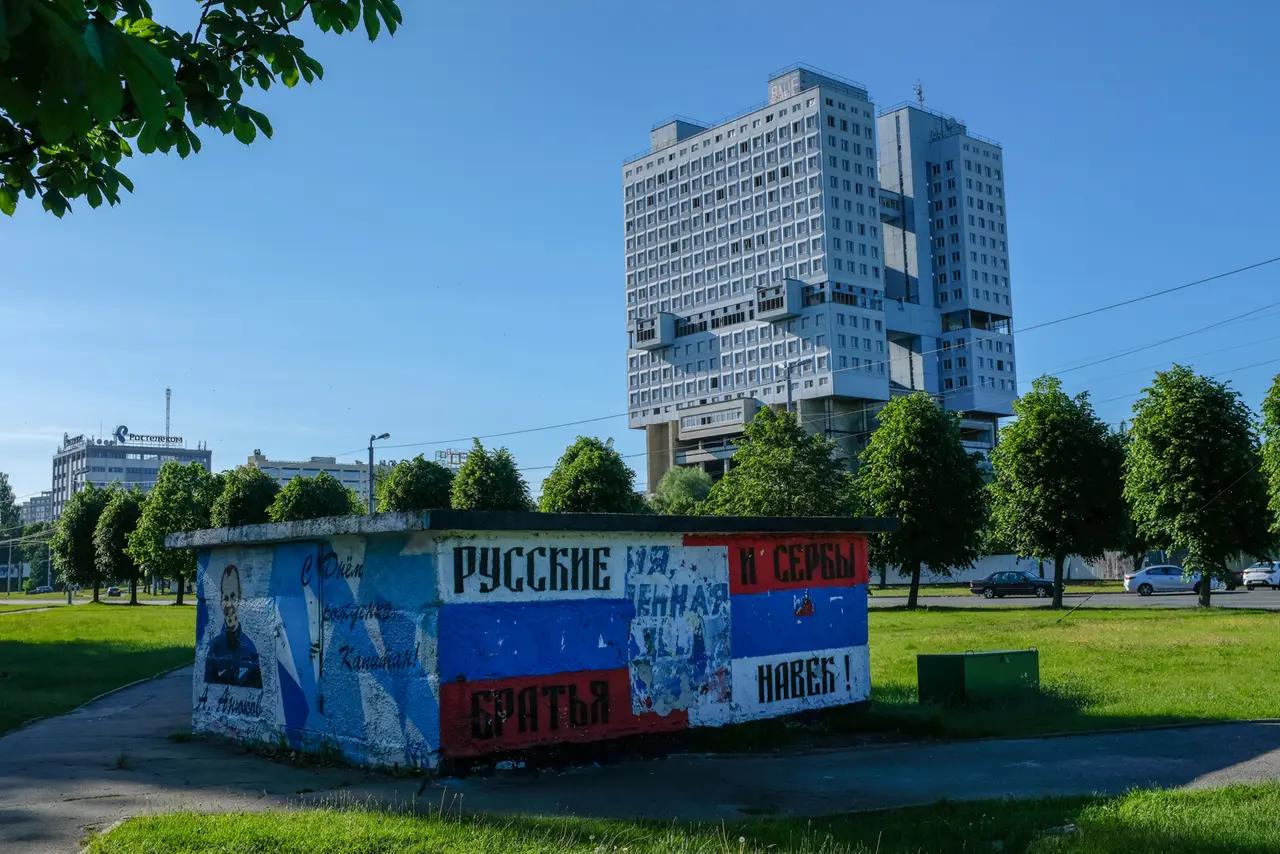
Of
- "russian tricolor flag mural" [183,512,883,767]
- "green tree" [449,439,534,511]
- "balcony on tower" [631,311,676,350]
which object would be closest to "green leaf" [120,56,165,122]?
"russian tricolor flag mural" [183,512,883,767]

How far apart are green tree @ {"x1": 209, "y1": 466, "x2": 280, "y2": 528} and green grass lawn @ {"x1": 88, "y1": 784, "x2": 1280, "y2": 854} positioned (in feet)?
205

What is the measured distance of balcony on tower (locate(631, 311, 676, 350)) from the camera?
155500 millimetres

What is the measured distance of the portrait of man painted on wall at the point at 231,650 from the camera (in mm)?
12391

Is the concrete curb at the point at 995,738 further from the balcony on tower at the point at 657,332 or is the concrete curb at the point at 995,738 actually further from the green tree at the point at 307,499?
the balcony on tower at the point at 657,332

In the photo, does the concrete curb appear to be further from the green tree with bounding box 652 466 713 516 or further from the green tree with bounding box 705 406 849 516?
the green tree with bounding box 652 466 713 516

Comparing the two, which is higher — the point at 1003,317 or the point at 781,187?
the point at 781,187

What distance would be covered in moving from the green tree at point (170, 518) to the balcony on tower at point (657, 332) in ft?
292

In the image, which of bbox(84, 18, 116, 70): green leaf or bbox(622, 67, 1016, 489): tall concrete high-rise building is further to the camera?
bbox(622, 67, 1016, 489): tall concrete high-rise building

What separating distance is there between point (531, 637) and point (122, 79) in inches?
279

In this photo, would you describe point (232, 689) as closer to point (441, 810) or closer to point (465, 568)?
point (465, 568)

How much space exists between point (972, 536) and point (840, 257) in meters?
97.7

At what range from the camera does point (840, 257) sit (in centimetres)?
14012

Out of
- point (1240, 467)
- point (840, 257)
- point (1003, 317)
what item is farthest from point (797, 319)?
point (1240, 467)

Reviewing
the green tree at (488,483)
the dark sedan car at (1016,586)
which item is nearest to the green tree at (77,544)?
the green tree at (488,483)
